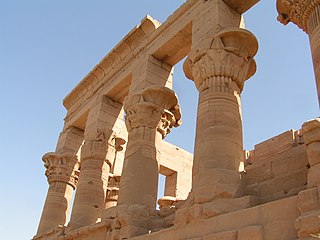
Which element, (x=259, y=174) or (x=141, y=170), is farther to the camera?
(x=141, y=170)

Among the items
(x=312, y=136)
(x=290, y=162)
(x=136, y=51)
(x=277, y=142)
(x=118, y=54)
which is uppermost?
(x=118, y=54)

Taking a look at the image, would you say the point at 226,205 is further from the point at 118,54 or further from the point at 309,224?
the point at 118,54

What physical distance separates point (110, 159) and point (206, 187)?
6136 mm

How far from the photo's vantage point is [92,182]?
11.9 meters

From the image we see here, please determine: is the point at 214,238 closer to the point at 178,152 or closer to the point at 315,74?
the point at 315,74

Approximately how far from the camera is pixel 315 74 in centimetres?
619

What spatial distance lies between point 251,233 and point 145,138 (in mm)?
4846

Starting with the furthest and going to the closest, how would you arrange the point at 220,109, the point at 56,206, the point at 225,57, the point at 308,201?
the point at 56,206 < the point at 225,57 < the point at 220,109 < the point at 308,201

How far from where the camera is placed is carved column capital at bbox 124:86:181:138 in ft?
33.5

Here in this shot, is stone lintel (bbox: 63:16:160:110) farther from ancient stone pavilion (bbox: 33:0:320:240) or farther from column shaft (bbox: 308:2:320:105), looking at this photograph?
column shaft (bbox: 308:2:320:105)

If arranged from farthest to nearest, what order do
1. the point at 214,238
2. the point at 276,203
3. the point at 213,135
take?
the point at 213,135
the point at 214,238
the point at 276,203

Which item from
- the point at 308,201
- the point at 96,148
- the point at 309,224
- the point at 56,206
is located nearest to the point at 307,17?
the point at 308,201

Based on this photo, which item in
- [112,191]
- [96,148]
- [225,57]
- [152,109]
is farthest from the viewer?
[112,191]

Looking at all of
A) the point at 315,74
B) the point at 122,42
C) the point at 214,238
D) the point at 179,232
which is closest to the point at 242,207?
the point at 214,238
